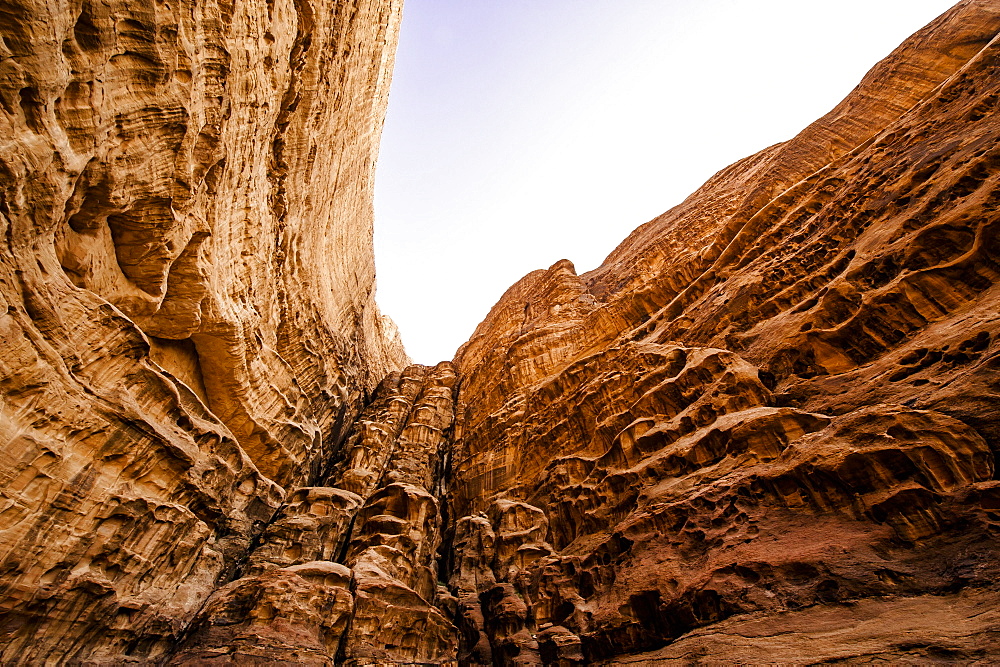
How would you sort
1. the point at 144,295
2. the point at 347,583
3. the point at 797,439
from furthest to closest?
the point at 347,583 → the point at 144,295 → the point at 797,439

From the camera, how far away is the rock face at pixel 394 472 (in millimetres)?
7980

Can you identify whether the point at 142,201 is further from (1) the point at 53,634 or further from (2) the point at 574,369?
(2) the point at 574,369

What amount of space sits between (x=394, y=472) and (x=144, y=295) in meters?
14.5

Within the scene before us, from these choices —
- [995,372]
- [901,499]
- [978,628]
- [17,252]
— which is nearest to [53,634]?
[17,252]

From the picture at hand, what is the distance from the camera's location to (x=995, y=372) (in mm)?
8016

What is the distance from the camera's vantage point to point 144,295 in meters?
12.5

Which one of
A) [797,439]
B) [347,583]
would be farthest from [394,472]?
[797,439]

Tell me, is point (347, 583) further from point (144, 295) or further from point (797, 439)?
point (797, 439)

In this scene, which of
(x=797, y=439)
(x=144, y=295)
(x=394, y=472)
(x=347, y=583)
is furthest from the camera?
(x=394, y=472)

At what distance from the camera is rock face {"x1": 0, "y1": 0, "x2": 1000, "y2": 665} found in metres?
7.98

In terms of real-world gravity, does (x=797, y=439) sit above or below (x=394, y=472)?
below

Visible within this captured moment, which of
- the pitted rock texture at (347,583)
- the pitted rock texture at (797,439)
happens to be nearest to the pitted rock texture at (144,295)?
the pitted rock texture at (347,583)

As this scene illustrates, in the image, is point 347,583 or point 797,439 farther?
point 347,583

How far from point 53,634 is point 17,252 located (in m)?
7.57
